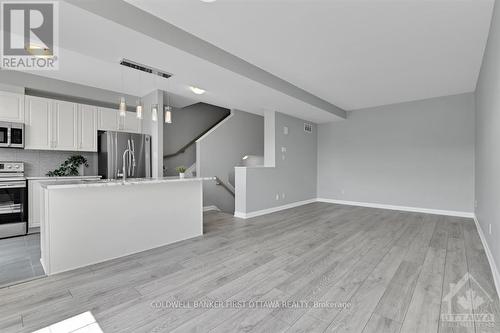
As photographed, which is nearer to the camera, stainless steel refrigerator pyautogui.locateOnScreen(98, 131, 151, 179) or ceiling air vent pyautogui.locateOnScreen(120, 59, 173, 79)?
ceiling air vent pyautogui.locateOnScreen(120, 59, 173, 79)

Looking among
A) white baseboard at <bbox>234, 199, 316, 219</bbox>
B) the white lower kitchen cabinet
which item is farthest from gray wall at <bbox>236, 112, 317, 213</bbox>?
the white lower kitchen cabinet

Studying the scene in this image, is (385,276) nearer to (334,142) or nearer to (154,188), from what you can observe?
(154,188)

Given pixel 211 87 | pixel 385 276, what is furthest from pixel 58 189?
pixel 385 276

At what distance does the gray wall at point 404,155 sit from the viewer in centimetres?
512

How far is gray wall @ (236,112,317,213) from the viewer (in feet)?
17.3

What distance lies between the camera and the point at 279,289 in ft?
7.14

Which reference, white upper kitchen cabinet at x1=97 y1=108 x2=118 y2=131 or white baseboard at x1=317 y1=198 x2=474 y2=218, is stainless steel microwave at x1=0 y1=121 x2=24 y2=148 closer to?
white upper kitchen cabinet at x1=97 y1=108 x2=118 y2=131

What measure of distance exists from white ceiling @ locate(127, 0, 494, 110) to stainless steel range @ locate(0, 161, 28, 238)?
10.8ft

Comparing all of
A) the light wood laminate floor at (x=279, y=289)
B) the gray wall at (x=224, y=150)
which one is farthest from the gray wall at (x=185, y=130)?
the light wood laminate floor at (x=279, y=289)

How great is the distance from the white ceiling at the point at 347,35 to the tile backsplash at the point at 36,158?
3298 millimetres

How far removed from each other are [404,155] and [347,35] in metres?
4.31

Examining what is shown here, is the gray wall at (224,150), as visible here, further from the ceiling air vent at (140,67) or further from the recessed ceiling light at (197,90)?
the ceiling air vent at (140,67)

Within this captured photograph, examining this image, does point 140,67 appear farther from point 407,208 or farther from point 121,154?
point 407,208

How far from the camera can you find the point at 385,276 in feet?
7.98
